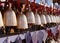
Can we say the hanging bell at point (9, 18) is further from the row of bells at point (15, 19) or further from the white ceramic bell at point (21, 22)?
the white ceramic bell at point (21, 22)

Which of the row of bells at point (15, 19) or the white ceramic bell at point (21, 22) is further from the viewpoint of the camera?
the white ceramic bell at point (21, 22)

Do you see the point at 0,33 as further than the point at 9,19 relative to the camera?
Yes

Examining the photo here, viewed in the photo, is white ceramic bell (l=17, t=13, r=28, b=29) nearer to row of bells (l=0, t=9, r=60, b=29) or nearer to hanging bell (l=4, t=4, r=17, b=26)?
row of bells (l=0, t=9, r=60, b=29)

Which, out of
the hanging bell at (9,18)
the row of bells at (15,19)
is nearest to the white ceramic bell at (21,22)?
the row of bells at (15,19)

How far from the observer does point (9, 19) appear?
3.56 ft

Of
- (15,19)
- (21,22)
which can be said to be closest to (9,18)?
(15,19)

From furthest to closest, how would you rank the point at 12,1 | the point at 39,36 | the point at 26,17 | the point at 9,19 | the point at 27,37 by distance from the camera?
the point at 39,36 → the point at 27,37 → the point at 26,17 → the point at 12,1 → the point at 9,19

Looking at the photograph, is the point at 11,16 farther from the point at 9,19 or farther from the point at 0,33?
the point at 0,33

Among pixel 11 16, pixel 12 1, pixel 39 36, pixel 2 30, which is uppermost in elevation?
pixel 12 1

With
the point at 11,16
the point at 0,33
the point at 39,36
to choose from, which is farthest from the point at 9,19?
the point at 39,36

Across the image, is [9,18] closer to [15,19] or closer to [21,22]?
[15,19]

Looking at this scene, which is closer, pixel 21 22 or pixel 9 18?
pixel 9 18

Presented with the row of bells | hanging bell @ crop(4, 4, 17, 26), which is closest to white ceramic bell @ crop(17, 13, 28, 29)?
the row of bells

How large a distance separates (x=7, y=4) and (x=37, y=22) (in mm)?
442
